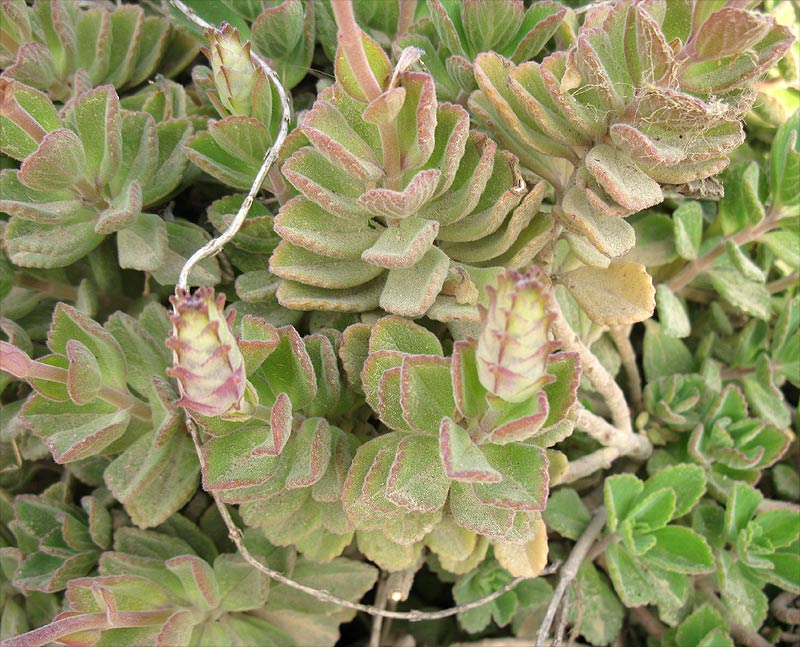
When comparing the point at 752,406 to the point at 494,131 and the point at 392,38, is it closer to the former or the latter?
the point at 494,131

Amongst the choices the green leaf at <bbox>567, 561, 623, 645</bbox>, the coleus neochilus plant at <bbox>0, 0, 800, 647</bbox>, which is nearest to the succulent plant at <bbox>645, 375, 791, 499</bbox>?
the coleus neochilus plant at <bbox>0, 0, 800, 647</bbox>

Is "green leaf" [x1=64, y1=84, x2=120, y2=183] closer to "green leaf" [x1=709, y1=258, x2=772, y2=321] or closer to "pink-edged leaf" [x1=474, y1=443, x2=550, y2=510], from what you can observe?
"pink-edged leaf" [x1=474, y1=443, x2=550, y2=510]

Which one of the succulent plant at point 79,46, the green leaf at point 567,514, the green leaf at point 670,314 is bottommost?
the green leaf at point 567,514

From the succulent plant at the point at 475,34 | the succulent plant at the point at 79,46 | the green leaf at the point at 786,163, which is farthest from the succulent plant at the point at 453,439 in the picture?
the succulent plant at the point at 79,46

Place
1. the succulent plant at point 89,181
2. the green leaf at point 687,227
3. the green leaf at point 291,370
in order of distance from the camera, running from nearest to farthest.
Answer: the green leaf at point 291,370 < the succulent plant at point 89,181 < the green leaf at point 687,227

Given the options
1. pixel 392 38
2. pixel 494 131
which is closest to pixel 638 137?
pixel 494 131

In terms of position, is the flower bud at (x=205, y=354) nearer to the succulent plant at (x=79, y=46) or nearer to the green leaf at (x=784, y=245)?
the succulent plant at (x=79, y=46)

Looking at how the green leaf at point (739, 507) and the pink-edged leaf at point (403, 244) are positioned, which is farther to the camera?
the green leaf at point (739, 507)
